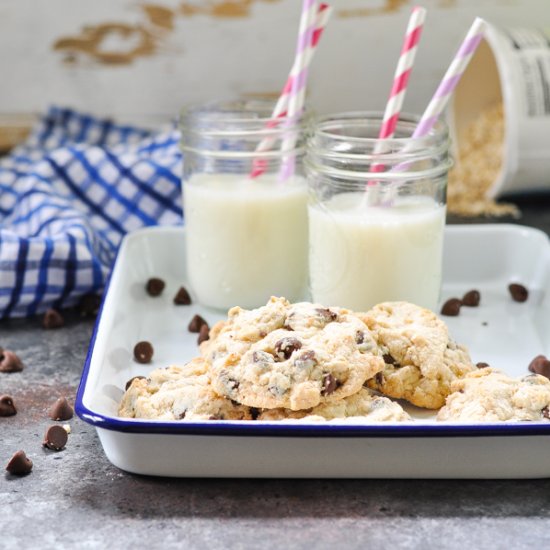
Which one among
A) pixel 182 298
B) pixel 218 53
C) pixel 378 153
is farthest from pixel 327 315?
pixel 218 53

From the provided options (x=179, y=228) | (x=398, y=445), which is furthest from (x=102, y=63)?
(x=398, y=445)

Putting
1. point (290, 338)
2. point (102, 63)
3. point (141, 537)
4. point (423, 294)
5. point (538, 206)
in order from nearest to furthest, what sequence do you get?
point (141, 537), point (290, 338), point (423, 294), point (538, 206), point (102, 63)

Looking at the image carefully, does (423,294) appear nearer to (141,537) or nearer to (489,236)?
(489,236)

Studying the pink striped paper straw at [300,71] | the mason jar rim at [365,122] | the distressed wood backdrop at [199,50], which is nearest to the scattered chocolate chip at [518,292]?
the mason jar rim at [365,122]

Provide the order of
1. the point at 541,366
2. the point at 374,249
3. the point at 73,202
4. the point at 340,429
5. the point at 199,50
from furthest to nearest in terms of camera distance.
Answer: the point at 199,50 → the point at 73,202 → the point at 374,249 → the point at 541,366 → the point at 340,429

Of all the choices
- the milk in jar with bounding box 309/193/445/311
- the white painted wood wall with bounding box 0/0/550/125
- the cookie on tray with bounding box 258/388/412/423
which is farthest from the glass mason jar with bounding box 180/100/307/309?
the white painted wood wall with bounding box 0/0/550/125

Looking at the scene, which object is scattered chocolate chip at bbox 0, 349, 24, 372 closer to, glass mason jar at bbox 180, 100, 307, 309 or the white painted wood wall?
glass mason jar at bbox 180, 100, 307, 309

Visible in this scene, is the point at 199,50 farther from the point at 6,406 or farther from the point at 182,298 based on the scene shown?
the point at 6,406
